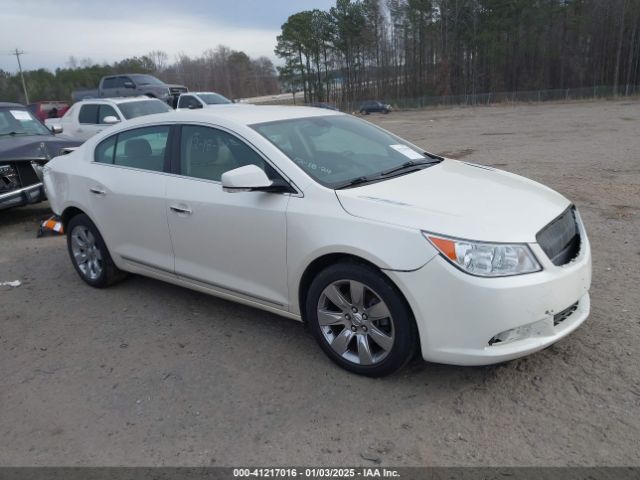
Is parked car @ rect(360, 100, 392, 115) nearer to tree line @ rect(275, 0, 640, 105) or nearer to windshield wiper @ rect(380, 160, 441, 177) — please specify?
tree line @ rect(275, 0, 640, 105)

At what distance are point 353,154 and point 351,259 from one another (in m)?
1.15

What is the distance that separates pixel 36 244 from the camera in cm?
691

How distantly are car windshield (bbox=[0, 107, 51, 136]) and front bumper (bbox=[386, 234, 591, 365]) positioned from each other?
8.15 meters

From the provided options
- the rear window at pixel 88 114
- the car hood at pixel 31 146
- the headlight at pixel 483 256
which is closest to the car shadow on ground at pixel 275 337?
the headlight at pixel 483 256

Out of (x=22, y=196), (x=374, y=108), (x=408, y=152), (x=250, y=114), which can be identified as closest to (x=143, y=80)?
(x=22, y=196)

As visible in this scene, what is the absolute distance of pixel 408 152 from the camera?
4.32m

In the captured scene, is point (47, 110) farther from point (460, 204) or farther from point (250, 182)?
point (460, 204)

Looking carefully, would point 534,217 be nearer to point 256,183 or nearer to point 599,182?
point 256,183

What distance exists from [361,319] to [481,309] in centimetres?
74

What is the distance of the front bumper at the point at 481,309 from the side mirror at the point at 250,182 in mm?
1012

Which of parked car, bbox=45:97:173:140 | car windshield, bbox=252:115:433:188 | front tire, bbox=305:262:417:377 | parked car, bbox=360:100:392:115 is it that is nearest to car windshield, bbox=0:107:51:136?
parked car, bbox=45:97:173:140

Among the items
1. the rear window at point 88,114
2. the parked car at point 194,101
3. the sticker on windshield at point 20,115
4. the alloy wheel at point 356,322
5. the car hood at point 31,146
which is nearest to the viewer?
the alloy wheel at point 356,322

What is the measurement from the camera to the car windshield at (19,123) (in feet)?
28.4

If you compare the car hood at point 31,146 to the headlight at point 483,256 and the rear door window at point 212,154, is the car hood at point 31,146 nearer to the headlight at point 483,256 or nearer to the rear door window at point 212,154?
the rear door window at point 212,154
